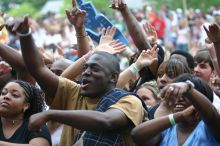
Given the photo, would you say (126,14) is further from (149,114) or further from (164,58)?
(149,114)

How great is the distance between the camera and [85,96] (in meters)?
5.48

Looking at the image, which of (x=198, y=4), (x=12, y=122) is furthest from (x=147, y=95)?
(x=198, y=4)

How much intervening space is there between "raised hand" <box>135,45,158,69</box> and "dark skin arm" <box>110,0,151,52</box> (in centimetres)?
75

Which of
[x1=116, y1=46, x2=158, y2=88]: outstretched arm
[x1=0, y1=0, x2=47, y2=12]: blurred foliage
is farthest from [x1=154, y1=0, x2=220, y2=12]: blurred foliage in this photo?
[x1=116, y1=46, x2=158, y2=88]: outstretched arm

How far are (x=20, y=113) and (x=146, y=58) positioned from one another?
122 centimetres

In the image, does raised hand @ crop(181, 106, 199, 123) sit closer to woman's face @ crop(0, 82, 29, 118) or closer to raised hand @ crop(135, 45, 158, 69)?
raised hand @ crop(135, 45, 158, 69)

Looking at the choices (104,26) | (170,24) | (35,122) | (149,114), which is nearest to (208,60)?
(104,26)

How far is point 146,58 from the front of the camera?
6.28 meters

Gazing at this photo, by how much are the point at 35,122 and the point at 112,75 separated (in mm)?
967

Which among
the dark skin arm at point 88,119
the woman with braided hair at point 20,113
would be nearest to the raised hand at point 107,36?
the woman with braided hair at point 20,113

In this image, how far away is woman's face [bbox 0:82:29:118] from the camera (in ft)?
18.6

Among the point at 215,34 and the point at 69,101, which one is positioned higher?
the point at 215,34

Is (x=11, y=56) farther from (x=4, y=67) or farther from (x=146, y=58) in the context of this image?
(x=146, y=58)

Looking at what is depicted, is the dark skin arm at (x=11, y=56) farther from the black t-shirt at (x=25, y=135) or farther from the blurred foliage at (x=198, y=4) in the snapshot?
the blurred foliage at (x=198, y=4)
